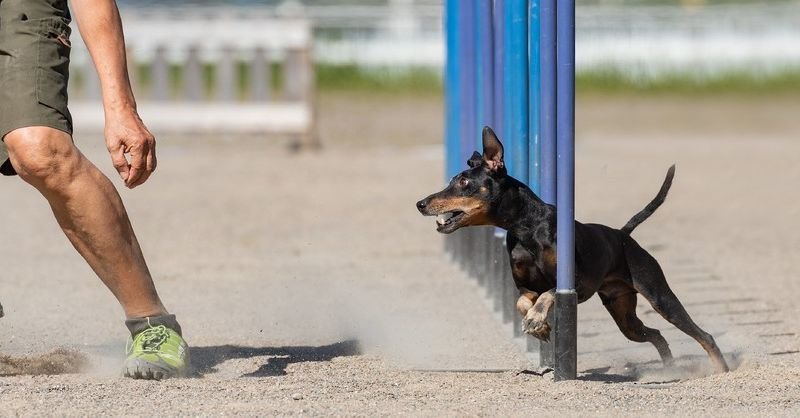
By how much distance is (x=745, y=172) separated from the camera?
41.9 ft

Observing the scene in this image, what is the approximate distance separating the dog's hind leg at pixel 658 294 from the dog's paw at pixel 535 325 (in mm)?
467

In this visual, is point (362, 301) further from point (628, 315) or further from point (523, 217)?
point (523, 217)

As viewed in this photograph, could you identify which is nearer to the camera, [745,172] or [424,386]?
[424,386]

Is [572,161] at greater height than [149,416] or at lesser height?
greater

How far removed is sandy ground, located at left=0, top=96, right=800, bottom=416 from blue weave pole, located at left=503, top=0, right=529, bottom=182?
79 cm

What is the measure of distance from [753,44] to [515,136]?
23.5 m

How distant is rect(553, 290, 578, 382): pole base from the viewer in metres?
4.53

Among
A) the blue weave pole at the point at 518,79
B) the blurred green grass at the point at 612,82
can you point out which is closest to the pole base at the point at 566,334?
the blue weave pole at the point at 518,79

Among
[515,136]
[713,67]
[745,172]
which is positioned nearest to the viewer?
[515,136]

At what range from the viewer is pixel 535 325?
454 centimetres

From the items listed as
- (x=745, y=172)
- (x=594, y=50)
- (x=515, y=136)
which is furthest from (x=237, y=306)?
(x=594, y=50)

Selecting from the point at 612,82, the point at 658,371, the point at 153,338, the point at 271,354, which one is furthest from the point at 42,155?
the point at 612,82

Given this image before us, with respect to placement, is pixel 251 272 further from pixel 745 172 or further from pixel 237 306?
pixel 745 172

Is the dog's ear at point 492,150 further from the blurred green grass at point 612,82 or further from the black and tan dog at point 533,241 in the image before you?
the blurred green grass at point 612,82
